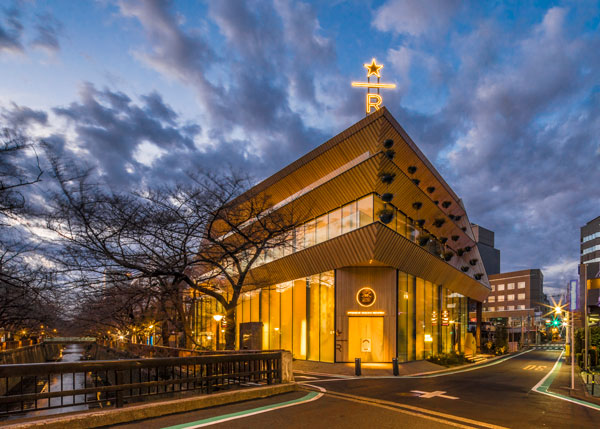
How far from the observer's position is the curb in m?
7.88

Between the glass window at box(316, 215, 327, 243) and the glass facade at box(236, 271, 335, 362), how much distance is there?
8.12ft

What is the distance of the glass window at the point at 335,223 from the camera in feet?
98.9

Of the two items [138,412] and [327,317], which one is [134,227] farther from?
[327,317]

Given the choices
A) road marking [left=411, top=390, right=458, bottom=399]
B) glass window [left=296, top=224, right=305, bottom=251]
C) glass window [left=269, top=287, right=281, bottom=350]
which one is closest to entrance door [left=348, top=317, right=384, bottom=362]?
glass window [left=296, top=224, right=305, bottom=251]

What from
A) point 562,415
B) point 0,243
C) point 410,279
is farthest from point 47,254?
point 410,279

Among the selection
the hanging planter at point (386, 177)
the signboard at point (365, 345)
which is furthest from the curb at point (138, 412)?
the signboard at point (365, 345)

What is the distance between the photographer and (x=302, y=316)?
1278 inches

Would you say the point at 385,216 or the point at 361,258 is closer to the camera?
the point at 385,216

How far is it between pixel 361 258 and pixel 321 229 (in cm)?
474

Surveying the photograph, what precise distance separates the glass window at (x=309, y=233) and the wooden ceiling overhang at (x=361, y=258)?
983 millimetres

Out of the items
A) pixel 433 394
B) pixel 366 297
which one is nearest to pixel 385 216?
pixel 366 297

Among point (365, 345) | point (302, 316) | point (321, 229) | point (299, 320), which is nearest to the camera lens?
point (365, 345)

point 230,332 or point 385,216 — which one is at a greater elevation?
point 385,216

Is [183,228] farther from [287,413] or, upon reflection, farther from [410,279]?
[410,279]
